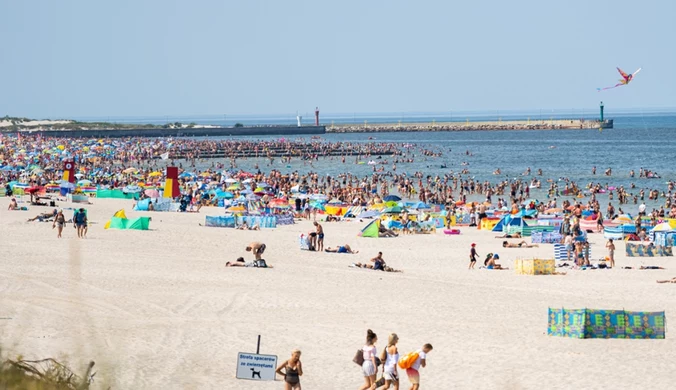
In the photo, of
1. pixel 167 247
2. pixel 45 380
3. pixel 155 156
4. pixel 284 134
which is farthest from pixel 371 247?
pixel 284 134

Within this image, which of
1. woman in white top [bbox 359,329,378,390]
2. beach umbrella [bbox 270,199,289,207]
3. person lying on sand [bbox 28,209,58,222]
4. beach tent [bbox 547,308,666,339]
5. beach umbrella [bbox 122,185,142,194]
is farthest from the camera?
beach umbrella [bbox 122,185,142,194]

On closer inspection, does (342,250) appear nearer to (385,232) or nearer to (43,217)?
(385,232)

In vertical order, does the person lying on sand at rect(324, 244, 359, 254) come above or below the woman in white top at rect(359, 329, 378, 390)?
below

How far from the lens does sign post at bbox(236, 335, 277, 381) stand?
9.97 m

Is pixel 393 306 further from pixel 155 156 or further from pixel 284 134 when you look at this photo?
pixel 284 134

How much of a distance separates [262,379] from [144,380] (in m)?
1.48

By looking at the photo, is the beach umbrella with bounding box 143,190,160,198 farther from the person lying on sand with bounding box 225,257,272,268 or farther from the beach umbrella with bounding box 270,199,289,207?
the person lying on sand with bounding box 225,257,272,268

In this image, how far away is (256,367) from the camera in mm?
10039

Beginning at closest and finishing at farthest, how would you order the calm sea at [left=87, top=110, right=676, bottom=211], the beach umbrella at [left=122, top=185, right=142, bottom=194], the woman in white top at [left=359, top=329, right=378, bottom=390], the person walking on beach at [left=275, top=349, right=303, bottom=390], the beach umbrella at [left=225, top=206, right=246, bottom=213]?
1. the person walking on beach at [left=275, top=349, right=303, bottom=390]
2. the woman in white top at [left=359, top=329, right=378, bottom=390]
3. the beach umbrella at [left=225, top=206, right=246, bottom=213]
4. the beach umbrella at [left=122, top=185, right=142, bottom=194]
5. the calm sea at [left=87, top=110, right=676, bottom=211]

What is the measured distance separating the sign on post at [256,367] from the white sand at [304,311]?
1.86 ft

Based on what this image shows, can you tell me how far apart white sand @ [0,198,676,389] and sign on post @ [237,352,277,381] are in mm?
567

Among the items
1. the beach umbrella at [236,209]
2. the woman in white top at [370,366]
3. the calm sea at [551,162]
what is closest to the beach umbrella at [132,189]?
the beach umbrella at [236,209]

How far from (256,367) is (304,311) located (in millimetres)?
5876

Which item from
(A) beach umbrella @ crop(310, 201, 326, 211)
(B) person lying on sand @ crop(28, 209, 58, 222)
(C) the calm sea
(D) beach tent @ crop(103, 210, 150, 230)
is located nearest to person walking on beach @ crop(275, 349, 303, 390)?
(D) beach tent @ crop(103, 210, 150, 230)
